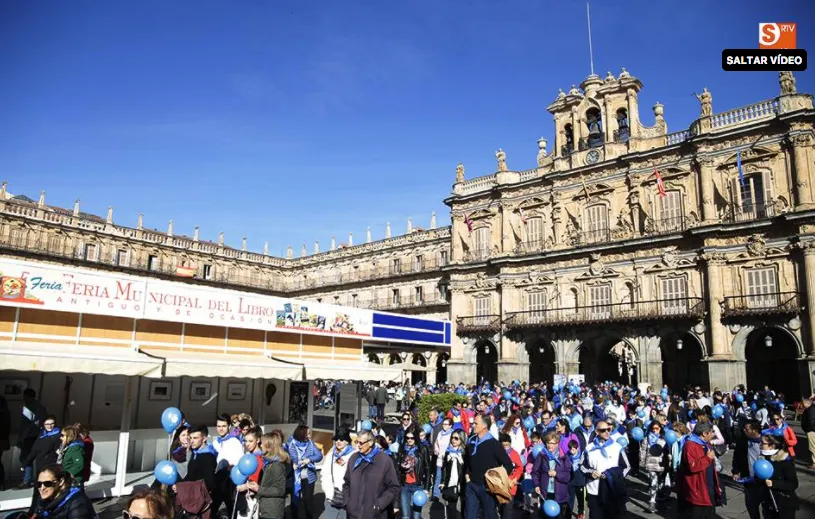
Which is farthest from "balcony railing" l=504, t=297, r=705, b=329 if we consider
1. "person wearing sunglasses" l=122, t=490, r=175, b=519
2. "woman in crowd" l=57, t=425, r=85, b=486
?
"person wearing sunglasses" l=122, t=490, r=175, b=519

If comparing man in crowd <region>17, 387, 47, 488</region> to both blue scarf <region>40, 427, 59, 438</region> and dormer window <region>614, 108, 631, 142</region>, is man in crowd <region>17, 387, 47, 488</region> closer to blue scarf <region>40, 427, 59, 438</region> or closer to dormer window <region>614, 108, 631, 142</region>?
blue scarf <region>40, 427, 59, 438</region>

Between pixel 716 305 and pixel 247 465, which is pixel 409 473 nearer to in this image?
pixel 247 465

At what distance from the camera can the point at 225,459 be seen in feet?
25.6

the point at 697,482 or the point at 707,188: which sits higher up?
the point at 707,188

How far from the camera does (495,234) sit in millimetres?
39188

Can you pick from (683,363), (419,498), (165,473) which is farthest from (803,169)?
(165,473)

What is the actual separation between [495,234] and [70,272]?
30337 mm

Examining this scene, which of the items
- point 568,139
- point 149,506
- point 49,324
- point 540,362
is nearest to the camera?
point 149,506

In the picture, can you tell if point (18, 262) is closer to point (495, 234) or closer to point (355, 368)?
point (355, 368)

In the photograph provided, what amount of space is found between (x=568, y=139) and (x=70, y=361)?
109ft

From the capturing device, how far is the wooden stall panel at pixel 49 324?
11533 mm

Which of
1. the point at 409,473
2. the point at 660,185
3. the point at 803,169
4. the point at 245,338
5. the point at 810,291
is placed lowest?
the point at 409,473

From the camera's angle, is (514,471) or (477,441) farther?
(514,471)

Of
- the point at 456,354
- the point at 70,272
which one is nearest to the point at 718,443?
the point at 70,272
